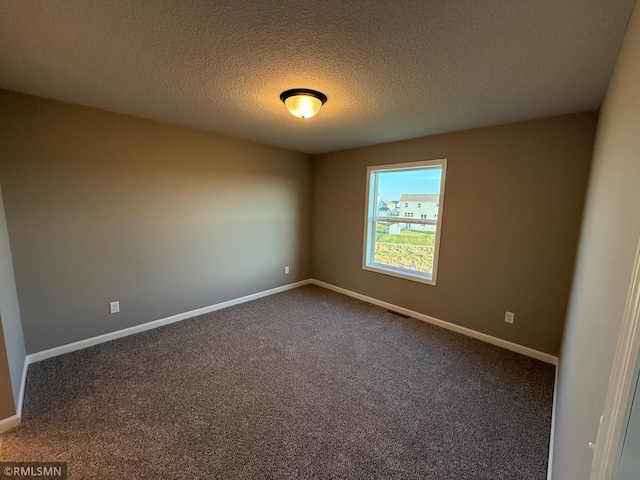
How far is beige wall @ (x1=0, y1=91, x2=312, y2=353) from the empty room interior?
18 mm

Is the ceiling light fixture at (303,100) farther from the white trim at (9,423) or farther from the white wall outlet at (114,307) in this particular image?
the white trim at (9,423)

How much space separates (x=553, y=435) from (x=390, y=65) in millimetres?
2515

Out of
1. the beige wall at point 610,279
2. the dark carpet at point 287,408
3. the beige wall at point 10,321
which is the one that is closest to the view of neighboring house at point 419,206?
the dark carpet at point 287,408

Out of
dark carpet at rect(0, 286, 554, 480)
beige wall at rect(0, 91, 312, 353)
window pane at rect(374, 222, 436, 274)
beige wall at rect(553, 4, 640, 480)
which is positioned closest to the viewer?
beige wall at rect(553, 4, 640, 480)

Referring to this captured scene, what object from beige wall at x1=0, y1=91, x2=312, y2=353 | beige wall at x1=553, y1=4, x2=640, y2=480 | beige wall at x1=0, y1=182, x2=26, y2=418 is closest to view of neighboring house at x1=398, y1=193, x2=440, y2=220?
beige wall at x1=0, y1=91, x2=312, y2=353

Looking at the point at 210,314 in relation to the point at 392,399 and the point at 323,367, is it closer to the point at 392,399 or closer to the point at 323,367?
the point at 323,367

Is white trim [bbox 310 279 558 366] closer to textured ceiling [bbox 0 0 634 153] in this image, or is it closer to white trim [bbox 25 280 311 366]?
white trim [bbox 25 280 311 366]

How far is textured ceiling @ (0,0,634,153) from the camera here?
3.93 feet

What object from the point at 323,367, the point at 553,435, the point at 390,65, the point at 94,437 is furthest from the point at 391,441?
the point at 390,65

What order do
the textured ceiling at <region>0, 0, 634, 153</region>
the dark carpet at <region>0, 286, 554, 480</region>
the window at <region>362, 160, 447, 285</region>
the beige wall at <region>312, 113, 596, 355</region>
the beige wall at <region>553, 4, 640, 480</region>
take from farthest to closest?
the window at <region>362, 160, 447, 285</region> → the beige wall at <region>312, 113, 596, 355</region> → the dark carpet at <region>0, 286, 554, 480</region> → the textured ceiling at <region>0, 0, 634, 153</region> → the beige wall at <region>553, 4, 640, 480</region>

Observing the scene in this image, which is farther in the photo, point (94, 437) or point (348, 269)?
point (348, 269)

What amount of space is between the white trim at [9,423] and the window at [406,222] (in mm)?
3563

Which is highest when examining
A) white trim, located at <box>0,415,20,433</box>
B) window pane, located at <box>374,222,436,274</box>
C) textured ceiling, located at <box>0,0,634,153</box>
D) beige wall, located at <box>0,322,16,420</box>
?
textured ceiling, located at <box>0,0,634,153</box>

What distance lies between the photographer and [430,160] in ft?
10.5
